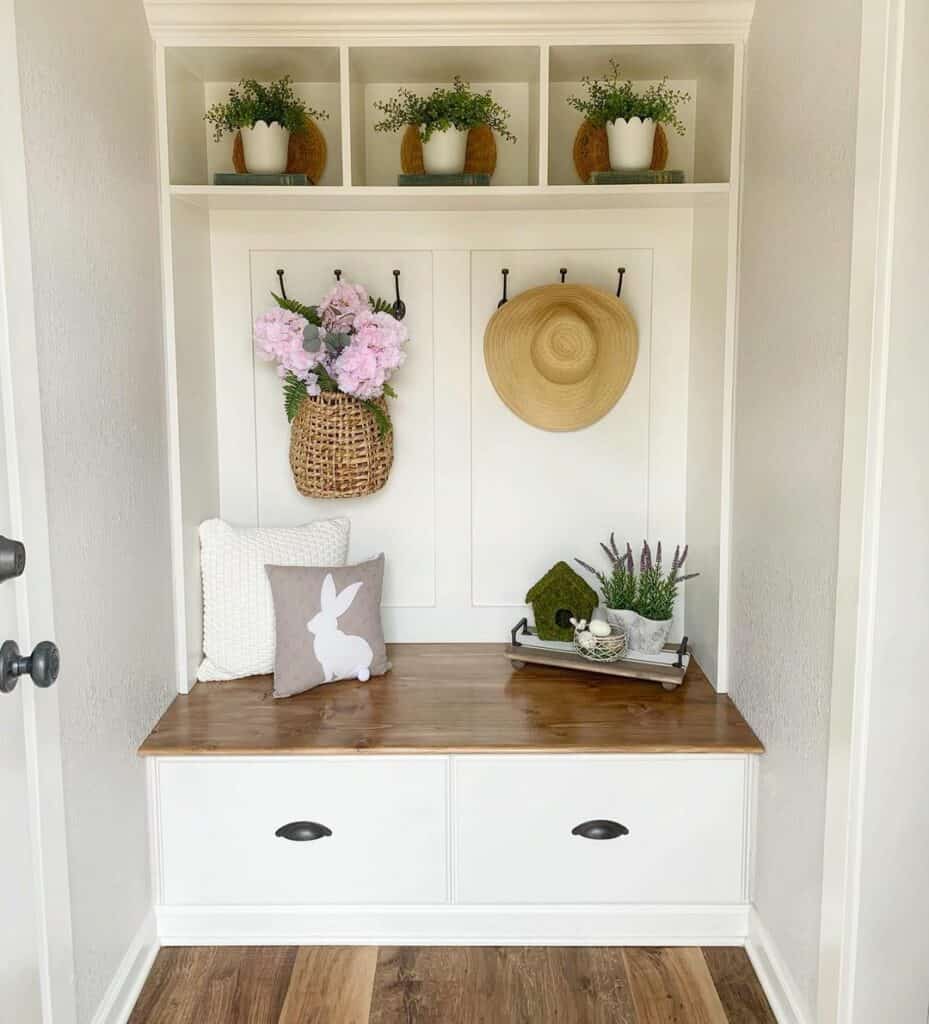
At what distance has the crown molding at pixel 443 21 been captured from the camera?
235 centimetres

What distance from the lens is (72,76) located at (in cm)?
188

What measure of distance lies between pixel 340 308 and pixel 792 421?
117cm

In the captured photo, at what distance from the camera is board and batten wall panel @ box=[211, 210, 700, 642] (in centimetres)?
282

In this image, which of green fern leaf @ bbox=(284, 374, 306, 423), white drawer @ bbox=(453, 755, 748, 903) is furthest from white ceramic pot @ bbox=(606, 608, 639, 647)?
green fern leaf @ bbox=(284, 374, 306, 423)

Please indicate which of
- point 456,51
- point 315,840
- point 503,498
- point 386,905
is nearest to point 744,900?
point 386,905

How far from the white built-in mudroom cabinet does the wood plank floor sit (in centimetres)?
6

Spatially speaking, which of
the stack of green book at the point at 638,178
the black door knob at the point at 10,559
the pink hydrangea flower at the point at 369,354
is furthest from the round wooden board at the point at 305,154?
the black door knob at the point at 10,559

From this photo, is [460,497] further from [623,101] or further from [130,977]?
[130,977]

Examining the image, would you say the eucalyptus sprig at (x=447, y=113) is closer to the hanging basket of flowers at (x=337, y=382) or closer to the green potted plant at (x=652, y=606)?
the hanging basket of flowers at (x=337, y=382)

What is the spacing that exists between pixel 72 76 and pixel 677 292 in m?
1.62

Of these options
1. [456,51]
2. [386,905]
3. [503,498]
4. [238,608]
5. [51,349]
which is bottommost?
[386,905]

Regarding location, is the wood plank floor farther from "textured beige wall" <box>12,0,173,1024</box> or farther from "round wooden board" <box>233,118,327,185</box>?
"round wooden board" <box>233,118,327,185</box>

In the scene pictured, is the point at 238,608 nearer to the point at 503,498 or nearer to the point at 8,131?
the point at 503,498

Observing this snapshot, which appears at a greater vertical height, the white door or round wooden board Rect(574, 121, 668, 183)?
round wooden board Rect(574, 121, 668, 183)
